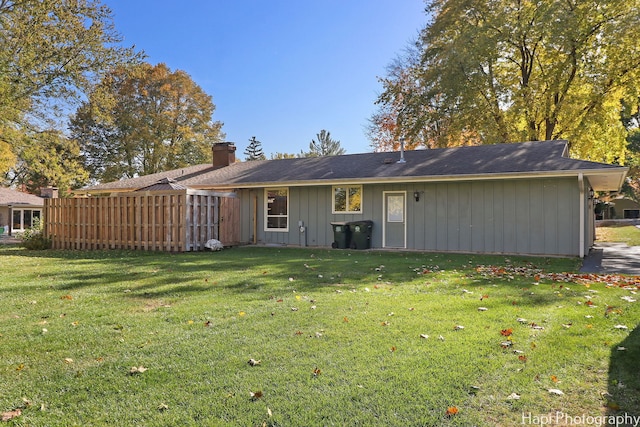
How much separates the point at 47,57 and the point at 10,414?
16.8m

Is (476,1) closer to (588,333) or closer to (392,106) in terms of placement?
(392,106)

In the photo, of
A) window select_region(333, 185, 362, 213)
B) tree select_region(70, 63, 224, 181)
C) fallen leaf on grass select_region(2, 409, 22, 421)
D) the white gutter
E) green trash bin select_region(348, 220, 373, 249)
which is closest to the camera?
fallen leaf on grass select_region(2, 409, 22, 421)

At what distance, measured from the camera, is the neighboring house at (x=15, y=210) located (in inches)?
1159

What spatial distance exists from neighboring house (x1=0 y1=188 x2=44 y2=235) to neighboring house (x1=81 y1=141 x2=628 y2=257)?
19839 millimetres

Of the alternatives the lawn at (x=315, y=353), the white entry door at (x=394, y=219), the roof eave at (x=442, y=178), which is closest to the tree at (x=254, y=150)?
the roof eave at (x=442, y=178)

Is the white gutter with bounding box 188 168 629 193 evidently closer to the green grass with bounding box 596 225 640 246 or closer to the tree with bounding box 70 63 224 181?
the green grass with bounding box 596 225 640 246

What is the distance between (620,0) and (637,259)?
524 inches

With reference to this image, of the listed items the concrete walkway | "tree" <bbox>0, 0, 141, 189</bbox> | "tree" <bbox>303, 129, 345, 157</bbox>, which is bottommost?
the concrete walkway

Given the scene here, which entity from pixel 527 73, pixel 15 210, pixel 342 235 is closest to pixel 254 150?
pixel 15 210

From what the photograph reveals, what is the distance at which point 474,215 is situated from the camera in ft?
42.0

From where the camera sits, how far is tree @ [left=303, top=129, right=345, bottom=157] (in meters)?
44.7

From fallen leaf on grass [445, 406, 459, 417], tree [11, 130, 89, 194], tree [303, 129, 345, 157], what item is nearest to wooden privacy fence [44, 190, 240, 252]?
tree [11, 130, 89, 194]

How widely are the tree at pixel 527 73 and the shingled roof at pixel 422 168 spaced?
645 cm

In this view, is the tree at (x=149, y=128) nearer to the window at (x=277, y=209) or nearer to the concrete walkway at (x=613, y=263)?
the window at (x=277, y=209)
